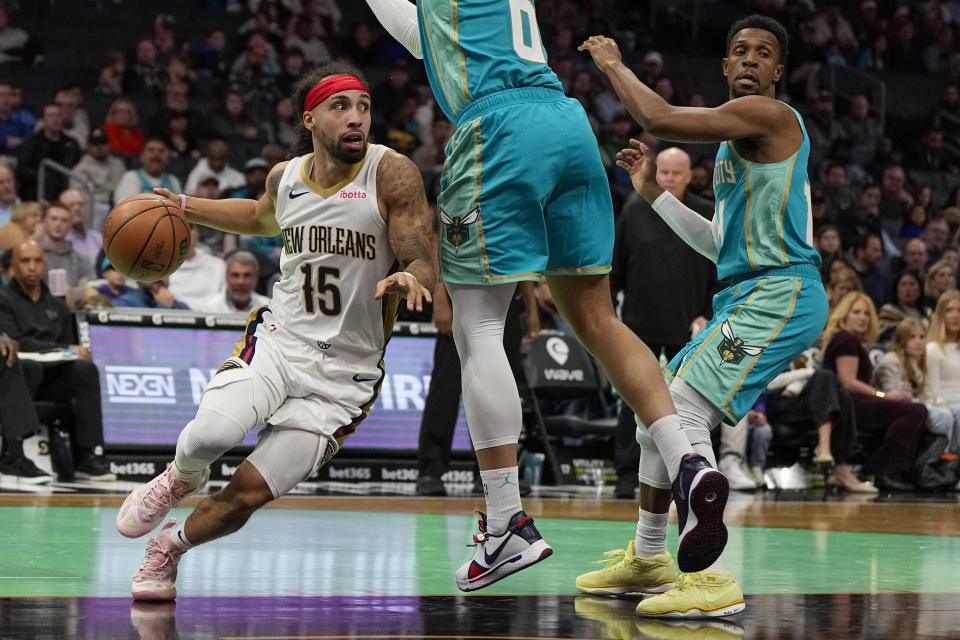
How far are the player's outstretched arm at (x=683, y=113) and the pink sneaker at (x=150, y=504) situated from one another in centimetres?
171

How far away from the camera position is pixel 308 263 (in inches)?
161

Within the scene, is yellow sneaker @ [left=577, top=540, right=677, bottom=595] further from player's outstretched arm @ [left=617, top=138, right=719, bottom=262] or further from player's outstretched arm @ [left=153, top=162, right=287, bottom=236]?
player's outstretched arm @ [left=153, top=162, right=287, bottom=236]

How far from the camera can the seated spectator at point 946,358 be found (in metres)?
11.0

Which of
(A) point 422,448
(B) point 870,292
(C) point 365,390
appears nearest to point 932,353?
(B) point 870,292

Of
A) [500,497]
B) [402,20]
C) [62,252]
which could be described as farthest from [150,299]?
[500,497]

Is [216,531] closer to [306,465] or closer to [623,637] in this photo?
[306,465]

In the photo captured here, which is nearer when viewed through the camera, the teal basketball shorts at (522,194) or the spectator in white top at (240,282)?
the teal basketball shorts at (522,194)

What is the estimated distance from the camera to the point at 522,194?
3.84m

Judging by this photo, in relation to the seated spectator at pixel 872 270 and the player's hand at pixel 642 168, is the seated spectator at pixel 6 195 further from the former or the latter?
the seated spectator at pixel 872 270

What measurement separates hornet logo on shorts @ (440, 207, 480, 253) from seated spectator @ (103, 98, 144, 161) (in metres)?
9.18

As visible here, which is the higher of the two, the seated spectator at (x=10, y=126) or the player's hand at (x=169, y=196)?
the seated spectator at (x=10, y=126)

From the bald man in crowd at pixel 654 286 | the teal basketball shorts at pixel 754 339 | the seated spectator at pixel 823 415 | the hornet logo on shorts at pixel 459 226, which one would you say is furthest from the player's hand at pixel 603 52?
the seated spectator at pixel 823 415

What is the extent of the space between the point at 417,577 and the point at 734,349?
4.30ft

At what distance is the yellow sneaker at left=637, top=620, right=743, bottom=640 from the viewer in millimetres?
3316
